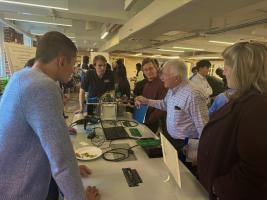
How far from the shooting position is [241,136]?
87 centimetres

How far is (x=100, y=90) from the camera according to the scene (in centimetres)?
322

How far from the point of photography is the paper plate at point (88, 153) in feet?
4.81

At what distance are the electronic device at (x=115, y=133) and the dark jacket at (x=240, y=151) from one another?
979 mm

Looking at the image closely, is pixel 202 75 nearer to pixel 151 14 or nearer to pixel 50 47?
pixel 151 14

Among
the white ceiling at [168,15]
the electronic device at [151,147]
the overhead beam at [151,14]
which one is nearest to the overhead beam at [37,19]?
the white ceiling at [168,15]

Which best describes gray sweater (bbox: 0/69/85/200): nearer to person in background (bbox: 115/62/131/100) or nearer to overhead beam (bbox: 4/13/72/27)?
person in background (bbox: 115/62/131/100)

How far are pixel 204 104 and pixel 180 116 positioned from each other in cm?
21

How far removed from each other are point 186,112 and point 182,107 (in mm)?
50

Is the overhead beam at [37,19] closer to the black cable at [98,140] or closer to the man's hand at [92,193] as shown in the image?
the black cable at [98,140]

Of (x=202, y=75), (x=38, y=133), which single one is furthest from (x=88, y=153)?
(x=202, y=75)

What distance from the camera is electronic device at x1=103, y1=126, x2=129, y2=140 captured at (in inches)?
74.0

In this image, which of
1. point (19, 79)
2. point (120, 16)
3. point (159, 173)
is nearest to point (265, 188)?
point (159, 173)

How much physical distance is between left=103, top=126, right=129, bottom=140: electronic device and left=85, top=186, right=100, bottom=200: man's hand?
771 mm

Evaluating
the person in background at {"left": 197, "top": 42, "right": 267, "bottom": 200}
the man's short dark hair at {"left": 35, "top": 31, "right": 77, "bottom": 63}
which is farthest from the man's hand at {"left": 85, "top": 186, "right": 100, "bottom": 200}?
the man's short dark hair at {"left": 35, "top": 31, "right": 77, "bottom": 63}
